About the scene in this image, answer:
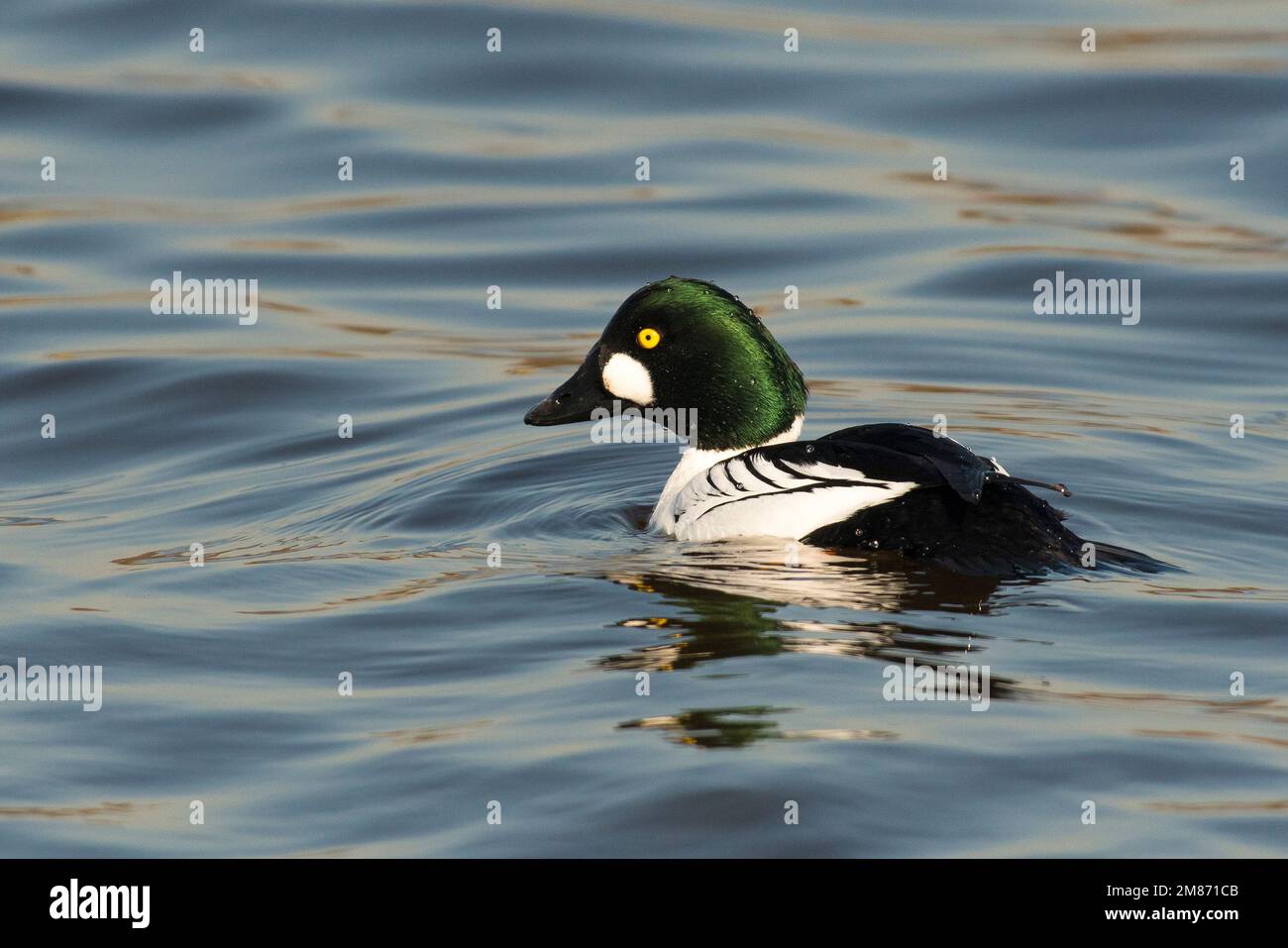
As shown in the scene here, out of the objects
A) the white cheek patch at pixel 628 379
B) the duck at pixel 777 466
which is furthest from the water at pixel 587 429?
the white cheek patch at pixel 628 379

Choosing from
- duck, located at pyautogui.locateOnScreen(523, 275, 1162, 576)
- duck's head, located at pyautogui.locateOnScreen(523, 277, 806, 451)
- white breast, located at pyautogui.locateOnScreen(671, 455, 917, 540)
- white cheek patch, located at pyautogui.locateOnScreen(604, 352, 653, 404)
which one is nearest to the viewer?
duck, located at pyautogui.locateOnScreen(523, 275, 1162, 576)

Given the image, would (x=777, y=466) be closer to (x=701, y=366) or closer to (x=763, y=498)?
(x=763, y=498)

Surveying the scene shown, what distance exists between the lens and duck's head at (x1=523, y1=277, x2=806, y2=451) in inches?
324

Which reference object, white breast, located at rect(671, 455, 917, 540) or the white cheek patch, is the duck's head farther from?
white breast, located at rect(671, 455, 917, 540)

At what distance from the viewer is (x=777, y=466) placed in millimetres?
7723

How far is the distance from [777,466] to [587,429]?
9.00 feet

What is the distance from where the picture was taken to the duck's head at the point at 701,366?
27.0 ft

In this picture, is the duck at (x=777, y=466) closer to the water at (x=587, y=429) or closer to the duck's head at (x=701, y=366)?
the duck's head at (x=701, y=366)

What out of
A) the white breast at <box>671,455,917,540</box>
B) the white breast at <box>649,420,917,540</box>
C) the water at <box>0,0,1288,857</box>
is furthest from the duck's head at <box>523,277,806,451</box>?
the water at <box>0,0,1288,857</box>

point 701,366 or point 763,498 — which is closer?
point 763,498

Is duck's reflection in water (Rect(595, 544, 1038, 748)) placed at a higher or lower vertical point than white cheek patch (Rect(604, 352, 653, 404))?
lower

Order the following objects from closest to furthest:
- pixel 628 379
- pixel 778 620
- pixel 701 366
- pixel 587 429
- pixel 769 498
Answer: pixel 778 620 < pixel 769 498 < pixel 701 366 < pixel 628 379 < pixel 587 429

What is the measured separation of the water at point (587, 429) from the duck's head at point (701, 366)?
64 centimetres

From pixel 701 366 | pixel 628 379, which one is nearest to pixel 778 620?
pixel 701 366
